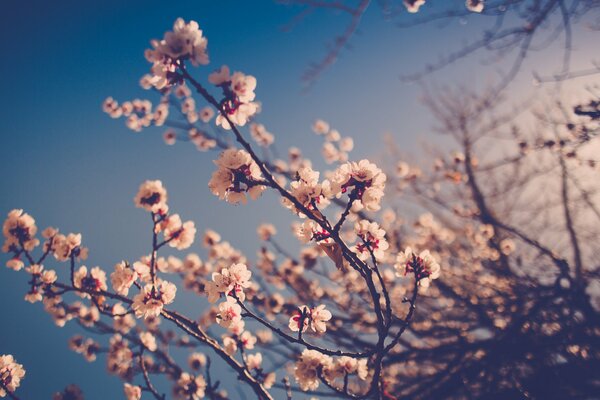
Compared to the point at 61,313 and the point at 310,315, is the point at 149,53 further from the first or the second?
the point at 61,313

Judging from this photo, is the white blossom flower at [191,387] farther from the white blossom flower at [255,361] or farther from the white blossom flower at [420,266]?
the white blossom flower at [420,266]

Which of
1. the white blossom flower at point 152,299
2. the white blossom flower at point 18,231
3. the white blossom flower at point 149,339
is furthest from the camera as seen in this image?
the white blossom flower at point 149,339

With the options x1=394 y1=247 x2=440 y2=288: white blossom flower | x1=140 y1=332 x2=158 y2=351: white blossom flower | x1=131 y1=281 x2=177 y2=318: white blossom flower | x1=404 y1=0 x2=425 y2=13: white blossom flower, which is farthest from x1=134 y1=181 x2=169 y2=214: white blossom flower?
x1=404 y1=0 x2=425 y2=13: white blossom flower

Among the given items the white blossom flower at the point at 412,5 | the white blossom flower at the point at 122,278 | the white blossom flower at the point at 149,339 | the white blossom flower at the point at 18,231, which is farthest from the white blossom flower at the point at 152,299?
the white blossom flower at the point at 412,5

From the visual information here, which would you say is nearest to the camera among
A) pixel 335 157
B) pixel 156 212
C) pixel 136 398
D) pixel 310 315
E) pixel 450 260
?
pixel 310 315

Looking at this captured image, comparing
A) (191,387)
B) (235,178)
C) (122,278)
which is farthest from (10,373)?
(235,178)

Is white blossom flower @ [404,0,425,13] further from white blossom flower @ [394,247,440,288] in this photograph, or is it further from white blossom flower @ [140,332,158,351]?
white blossom flower @ [140,332,158,351]

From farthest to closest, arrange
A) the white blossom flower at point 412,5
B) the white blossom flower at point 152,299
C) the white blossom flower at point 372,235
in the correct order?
the white blossom flower at point 412,5
the white blossom flower at point 152,299
the white blossom flower at point 372,235

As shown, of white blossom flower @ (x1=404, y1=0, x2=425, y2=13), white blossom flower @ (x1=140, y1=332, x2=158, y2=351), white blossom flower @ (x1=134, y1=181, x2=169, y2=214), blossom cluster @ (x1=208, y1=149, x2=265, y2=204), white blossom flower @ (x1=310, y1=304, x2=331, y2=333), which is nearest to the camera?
blossom cluster @ (x1=208, y1=149, x2=265, y2=204)

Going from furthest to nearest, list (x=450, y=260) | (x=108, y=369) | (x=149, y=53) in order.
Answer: (x=450, y=260)
(x=108, y=369)
(x=149, y=53)

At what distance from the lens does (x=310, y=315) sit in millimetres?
2211

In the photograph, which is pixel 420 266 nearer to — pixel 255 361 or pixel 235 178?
pixel 235 178

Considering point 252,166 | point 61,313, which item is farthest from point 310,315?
point 61,313

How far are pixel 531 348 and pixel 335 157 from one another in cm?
527
